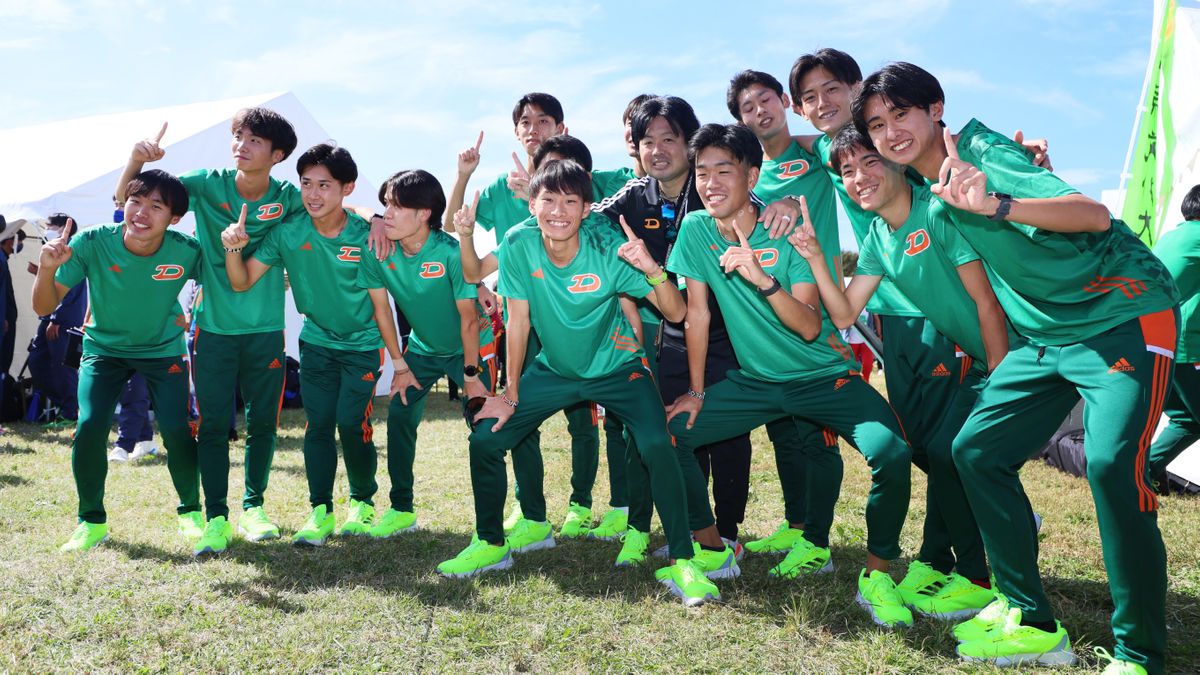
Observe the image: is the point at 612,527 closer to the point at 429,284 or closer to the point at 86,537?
the point at 429,284

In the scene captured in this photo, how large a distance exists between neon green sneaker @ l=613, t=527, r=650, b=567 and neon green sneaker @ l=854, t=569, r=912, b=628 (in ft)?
4.05

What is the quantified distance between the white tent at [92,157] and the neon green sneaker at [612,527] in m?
8.20

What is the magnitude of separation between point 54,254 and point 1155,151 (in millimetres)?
8935

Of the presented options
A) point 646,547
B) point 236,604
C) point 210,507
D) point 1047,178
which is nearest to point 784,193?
point 1047,178

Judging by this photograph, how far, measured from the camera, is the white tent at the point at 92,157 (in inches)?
466

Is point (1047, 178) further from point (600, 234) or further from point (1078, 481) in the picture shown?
point (1078, 481)

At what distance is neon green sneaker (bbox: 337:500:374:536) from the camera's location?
5.39 meters

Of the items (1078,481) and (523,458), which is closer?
(523,458)

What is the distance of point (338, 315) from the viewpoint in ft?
17.6

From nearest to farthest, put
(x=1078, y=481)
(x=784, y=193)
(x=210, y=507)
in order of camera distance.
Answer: (x=784, y=193) → (x=210, y=507) → (x=1078, y=481)

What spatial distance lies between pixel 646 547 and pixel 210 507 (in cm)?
277

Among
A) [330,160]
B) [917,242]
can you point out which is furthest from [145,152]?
[917,242]

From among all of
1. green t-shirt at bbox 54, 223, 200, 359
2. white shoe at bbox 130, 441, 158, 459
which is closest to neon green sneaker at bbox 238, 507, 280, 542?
green t-shirt at bbox 54, 223, 200, 359

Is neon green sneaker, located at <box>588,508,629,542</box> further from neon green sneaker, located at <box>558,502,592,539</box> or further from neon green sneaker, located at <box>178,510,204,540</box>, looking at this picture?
neon green sneaker, located at <box>178,510,204,540</box>
